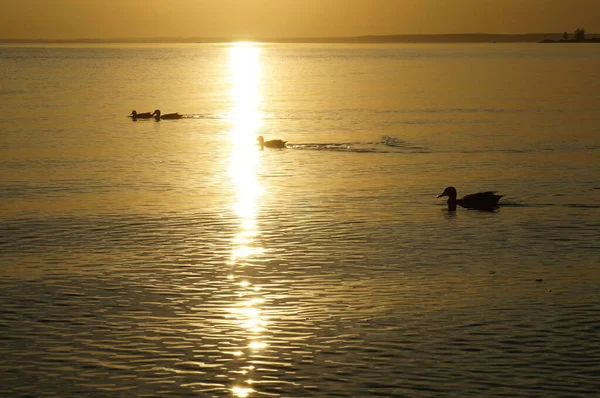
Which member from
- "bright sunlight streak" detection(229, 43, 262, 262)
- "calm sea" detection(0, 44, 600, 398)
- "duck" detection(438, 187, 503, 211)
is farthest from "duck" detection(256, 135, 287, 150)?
"duck" detection(438, 187, 503, 211)

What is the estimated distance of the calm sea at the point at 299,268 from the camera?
15984 mm

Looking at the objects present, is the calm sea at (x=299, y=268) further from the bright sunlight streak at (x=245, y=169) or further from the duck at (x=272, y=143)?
the duck at (x=272, y=143)

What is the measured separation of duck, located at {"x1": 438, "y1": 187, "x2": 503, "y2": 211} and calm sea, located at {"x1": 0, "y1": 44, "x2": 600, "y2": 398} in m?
0.32

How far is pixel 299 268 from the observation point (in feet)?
73.8

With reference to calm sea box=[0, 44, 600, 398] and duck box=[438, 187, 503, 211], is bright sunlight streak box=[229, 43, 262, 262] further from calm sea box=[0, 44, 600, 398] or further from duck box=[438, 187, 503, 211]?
duck box=[438, 187, 503, 211]

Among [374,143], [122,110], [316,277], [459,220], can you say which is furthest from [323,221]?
[122,110]

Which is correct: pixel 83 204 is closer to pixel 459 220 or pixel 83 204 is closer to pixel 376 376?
pixel 459 220

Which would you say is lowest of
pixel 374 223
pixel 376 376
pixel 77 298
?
pixel 376 376

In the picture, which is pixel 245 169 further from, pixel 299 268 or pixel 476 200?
pixel 299 268

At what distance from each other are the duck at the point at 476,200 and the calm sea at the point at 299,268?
32 centimetres

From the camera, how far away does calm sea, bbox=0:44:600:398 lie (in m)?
16.0

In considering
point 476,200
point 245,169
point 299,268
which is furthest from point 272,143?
point 299,268

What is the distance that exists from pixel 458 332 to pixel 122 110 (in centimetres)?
5679

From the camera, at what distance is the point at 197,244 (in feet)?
82.4
